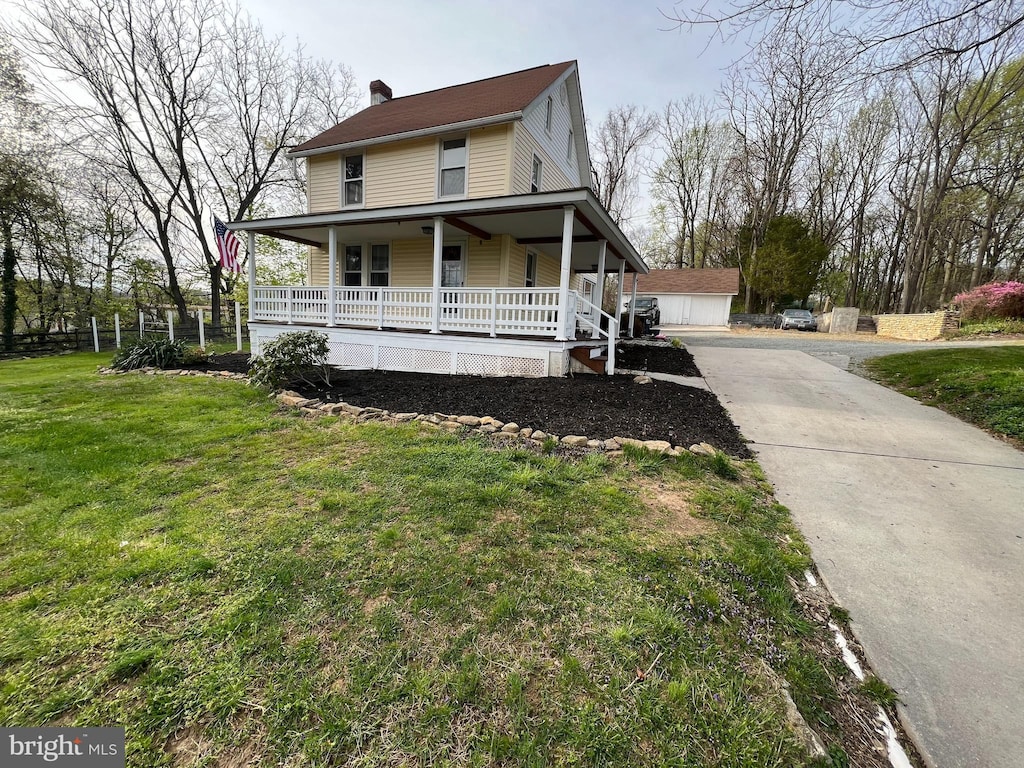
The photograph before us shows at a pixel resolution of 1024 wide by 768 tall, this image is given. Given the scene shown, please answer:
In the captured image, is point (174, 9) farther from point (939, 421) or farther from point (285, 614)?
point (939, 421)

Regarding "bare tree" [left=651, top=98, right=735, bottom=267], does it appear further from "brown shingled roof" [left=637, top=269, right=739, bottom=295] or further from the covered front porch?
the covered front porch

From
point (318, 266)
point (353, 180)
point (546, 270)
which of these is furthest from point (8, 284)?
point (546, 270)

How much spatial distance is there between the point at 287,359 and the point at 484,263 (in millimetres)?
6142

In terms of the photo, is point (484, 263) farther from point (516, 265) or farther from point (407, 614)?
point (407, 614)

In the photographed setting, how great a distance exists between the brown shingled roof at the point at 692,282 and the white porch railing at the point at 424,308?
22599mm

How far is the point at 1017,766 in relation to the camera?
1444 millimetres

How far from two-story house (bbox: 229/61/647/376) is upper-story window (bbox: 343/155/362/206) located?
4cm

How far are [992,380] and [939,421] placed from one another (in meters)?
1.92

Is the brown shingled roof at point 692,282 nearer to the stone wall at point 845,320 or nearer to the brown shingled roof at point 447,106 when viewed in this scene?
the stone wall at point 845,320

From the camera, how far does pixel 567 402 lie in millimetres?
5988

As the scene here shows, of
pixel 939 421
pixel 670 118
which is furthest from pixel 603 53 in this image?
pixel 670 118

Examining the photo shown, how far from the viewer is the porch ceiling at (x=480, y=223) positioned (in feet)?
25.4

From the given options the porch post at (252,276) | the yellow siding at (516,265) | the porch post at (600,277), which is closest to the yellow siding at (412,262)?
the yellow siding at (516,265)

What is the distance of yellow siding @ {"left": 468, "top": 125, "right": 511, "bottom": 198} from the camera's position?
1041 cm
